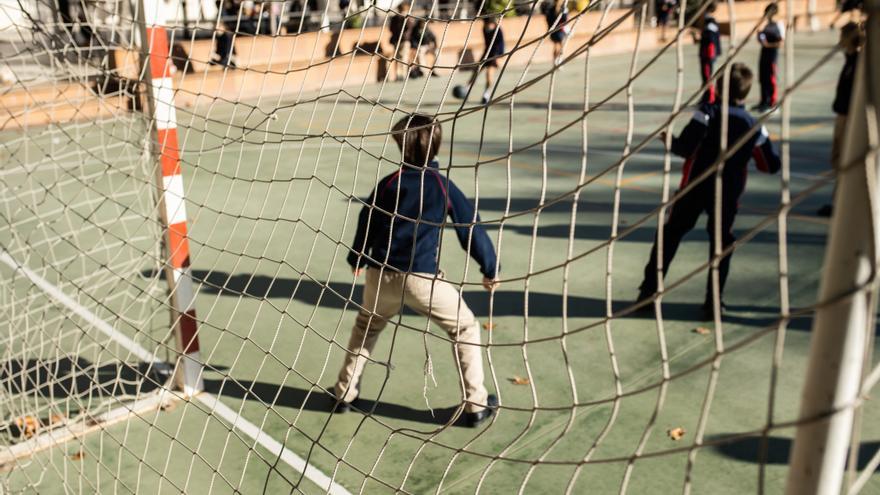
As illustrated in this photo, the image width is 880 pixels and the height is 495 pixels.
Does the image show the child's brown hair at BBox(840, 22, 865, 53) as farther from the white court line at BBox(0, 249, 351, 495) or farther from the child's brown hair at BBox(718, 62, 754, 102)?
the white court line at BBox(0, 249, 351, 495)

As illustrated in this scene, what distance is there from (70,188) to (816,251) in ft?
27.2

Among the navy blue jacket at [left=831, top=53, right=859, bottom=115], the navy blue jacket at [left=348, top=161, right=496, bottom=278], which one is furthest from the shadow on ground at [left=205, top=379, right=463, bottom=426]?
the navy blue jacket at [left=831, top=53, right=859, bottom=115]

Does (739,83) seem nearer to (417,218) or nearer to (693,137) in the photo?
(693,137)

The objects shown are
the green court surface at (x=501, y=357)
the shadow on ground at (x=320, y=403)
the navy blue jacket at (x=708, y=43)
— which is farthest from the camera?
the navy blue jacket at (x=708, y=43)

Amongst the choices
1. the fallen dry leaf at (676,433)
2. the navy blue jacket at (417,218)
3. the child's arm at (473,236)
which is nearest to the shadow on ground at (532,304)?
the fallen dry leaf at (676,433)

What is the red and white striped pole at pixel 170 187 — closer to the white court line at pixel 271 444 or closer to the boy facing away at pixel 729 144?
the white court line at pixel 271 444

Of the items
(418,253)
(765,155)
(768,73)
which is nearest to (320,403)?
(418,253)

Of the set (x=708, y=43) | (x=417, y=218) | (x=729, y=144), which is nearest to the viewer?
(x=417, y=218)

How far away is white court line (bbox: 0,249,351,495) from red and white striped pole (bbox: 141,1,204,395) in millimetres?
231

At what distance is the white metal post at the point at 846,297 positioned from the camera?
1.38 metres

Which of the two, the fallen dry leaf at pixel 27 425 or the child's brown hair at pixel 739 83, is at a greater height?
the child's brown hair at pixel 739 83

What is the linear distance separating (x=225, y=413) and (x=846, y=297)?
155 inches

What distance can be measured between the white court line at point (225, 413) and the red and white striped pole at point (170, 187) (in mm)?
231

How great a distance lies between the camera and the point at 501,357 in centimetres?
525
